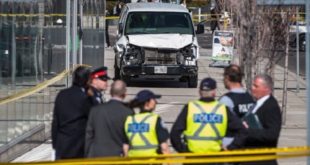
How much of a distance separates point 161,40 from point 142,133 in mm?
15419

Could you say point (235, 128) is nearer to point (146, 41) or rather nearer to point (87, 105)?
point (87, 105)

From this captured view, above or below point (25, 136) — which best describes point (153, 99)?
above

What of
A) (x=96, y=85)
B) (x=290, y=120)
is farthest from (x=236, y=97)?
(x=290, y=120)

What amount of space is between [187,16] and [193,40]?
3.51 ft

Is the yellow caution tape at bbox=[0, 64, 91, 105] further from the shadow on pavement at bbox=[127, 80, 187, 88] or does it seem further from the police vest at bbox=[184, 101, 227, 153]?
the shadow on pavement at bbox=[127, 80, 187, 88]

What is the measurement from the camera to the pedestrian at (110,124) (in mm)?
8891

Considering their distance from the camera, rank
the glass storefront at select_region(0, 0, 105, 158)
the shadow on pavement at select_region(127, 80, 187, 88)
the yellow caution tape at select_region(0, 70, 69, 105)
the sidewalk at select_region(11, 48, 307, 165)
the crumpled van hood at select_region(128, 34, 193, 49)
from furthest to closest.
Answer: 1. the shadow on pavement at select_region(127, 80, 187, 88)
2. the crumpled van hood at select_region(128, 34, 193, 49)
3. the sidewalk at select_region(11, 48, 307, 165)
4. the yellow caution tape at select_region(0, 70, 69, 105)
5. the glass storefront at select_region(0, 0, 105, 158)

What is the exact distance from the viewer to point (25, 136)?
14.0 m

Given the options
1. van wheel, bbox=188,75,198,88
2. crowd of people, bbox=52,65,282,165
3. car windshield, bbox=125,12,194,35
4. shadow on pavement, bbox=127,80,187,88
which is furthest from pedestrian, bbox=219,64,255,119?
shadow on pavement, bbox=127,80,187,88

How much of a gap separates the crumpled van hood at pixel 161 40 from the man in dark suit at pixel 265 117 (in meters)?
14.9

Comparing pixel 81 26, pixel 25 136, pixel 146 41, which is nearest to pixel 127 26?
pixel 146 41

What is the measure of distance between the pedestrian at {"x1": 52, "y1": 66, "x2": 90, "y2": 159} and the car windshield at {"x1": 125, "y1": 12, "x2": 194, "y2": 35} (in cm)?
1513

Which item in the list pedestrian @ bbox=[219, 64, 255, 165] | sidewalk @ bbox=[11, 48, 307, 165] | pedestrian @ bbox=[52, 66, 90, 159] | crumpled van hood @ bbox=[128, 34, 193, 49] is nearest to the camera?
pedestrian @ bbox=[219, 64, 255, 165]

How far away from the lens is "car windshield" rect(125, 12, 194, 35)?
24.8 metres
